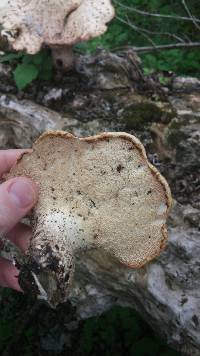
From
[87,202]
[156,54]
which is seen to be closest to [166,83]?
[87,202]

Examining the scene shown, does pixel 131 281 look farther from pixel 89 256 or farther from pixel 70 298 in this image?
pixel 70 298

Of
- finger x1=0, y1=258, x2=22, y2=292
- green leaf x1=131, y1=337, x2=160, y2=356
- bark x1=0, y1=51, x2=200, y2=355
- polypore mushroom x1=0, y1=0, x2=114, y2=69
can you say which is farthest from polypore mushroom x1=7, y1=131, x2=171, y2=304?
polypore mushroom x1=0, y1=0, x2=114, y2=69

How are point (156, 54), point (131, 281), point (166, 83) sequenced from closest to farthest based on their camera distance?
point (131, 281)
point (166, 83)
point (156, 54)

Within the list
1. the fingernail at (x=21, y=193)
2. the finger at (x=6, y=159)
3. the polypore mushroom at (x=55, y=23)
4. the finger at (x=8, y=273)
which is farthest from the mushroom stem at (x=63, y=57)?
the fingernail at (x=21, y=193)

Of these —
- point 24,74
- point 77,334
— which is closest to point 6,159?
point 24,74

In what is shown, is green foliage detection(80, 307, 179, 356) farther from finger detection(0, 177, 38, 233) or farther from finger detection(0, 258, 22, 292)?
finger detection(0, 177, 38, 233)

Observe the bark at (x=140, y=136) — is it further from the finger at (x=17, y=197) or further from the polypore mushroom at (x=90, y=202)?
the finger at (x=17, y=197)
